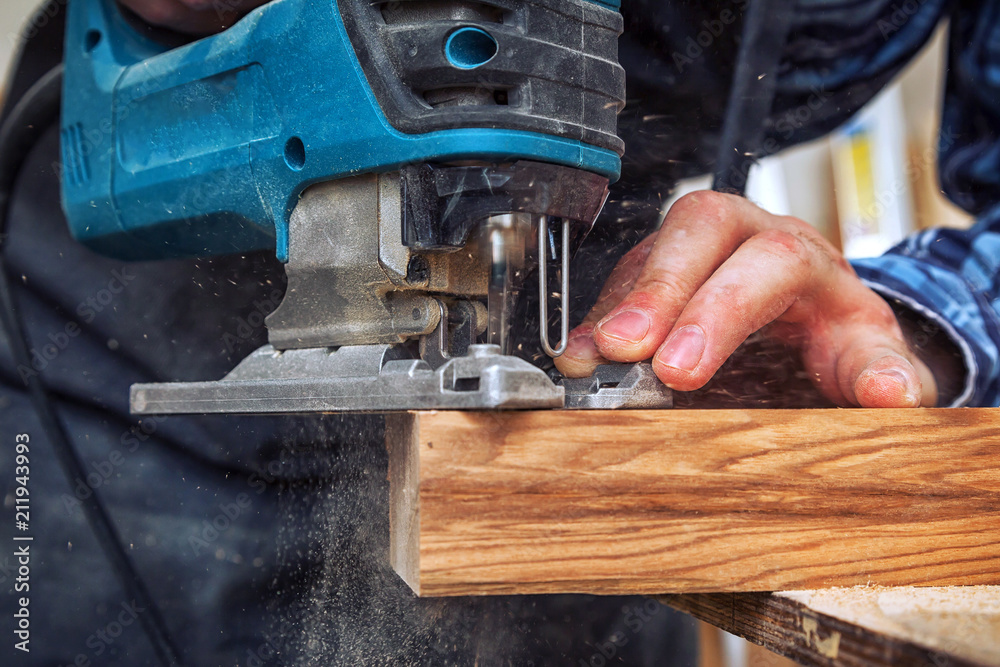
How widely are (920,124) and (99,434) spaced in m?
3.54

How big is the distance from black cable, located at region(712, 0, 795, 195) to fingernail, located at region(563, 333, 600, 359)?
1.91ft

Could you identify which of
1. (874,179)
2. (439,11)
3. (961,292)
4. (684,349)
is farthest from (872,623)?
(874,179)

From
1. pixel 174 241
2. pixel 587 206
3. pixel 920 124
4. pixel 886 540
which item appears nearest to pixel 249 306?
pixel 174 241

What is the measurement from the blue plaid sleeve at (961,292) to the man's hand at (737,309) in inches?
7.9

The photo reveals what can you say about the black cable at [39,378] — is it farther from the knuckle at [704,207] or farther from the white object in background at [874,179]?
the white object in background at [874,179]

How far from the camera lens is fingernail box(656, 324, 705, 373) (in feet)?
2.44

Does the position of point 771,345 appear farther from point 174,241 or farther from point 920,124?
point 920,124

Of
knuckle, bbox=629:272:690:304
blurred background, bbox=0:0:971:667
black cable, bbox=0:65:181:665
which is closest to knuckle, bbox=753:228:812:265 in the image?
knuckle, bbox=629:272:690:304

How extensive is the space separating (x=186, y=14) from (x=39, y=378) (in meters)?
0.65

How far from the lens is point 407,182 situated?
2.32ft

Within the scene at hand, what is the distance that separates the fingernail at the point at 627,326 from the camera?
0.77 m

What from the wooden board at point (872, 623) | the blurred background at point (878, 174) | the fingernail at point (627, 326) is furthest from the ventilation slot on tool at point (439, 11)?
the blurred background at point (878, 174)

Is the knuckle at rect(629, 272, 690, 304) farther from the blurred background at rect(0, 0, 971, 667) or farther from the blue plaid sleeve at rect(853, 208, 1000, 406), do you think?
the blurred background at rect(0, 0, 971, 667)

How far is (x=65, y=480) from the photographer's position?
1266 mm
